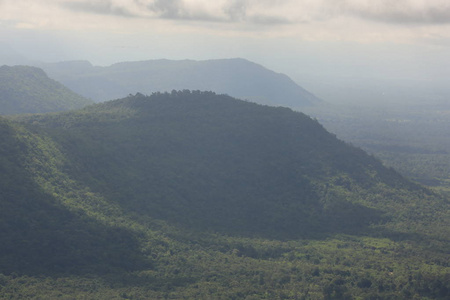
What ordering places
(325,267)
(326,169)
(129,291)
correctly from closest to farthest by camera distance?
1. (129,291)
2. (325,267)
3. (326,169)

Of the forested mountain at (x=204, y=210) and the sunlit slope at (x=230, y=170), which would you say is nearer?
the forested mountain at (x=204, y=210)

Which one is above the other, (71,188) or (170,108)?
(170,108)

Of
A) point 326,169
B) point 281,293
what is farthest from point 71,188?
point 326,169

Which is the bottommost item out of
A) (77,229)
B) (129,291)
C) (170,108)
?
(129,291)

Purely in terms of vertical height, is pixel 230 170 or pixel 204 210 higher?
pixel 230 170

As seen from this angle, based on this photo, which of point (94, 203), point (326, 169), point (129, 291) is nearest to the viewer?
point (129, 291)

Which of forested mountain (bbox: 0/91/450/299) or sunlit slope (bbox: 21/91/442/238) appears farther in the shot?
sunlit slope (bbox: 21/91/442/238)

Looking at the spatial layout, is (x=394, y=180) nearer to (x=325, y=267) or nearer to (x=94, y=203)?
(x=325, y=267)

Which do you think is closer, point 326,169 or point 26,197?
point 26,197
